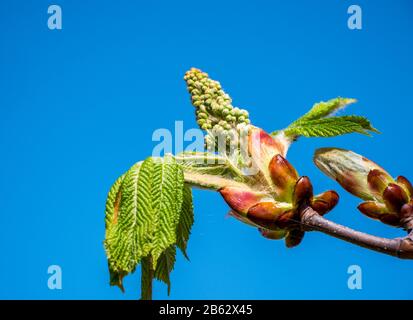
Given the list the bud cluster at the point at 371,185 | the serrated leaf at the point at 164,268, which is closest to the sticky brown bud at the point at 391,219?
the bud cluster at the point at 371,185

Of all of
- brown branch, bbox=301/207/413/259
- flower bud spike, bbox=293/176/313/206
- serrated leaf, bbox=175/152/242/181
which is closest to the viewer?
brown branch, bbox=301/207/413/259

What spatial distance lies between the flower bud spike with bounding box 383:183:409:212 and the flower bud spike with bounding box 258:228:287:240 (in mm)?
170

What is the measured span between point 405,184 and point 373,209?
0.21 feet

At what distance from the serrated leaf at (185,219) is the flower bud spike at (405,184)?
13.6 inches

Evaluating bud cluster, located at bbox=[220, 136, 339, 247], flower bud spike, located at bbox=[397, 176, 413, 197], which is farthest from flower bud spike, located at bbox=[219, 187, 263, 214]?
flower bud spike, located at bbox=[397, 176, 413, 197]

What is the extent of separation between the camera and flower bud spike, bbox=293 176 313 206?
860 mm

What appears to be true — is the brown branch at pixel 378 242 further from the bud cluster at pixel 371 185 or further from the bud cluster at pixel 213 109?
the bud cluster at pixel 213 109

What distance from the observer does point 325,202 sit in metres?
0.88

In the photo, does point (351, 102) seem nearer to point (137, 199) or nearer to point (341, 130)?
point (341, 130)

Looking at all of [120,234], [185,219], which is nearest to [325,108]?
[185,219]

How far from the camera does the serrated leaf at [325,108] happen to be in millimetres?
1058

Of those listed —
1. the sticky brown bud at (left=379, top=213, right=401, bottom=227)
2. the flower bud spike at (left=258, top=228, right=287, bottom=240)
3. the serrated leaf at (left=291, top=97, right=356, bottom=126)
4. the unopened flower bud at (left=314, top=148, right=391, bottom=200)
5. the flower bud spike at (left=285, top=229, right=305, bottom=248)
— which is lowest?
the flower bud spike at (left=285, top=229, right=305, bottom=248)

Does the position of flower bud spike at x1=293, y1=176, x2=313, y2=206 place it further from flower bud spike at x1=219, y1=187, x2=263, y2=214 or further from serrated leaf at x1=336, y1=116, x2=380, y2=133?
serrated leaf at x1=336, y1=116, x2=380, y2=133

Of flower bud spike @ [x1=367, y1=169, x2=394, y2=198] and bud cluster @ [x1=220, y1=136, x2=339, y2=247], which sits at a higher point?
flower bud spike @ [x1=367, y1=169, x2=394, y2=198]
